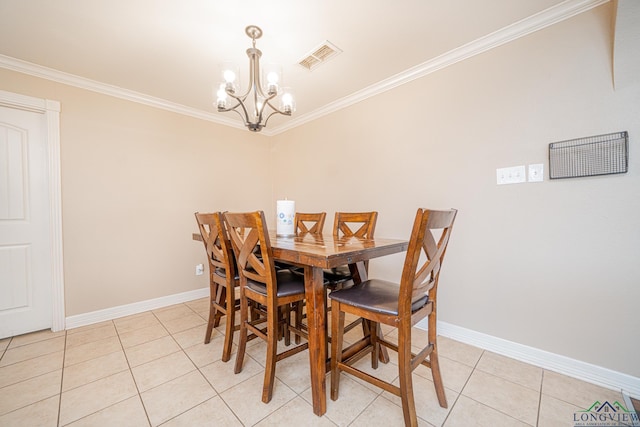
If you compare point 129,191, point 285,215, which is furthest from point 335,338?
point 129,191

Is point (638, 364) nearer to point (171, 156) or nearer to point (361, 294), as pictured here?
point (361, 294)

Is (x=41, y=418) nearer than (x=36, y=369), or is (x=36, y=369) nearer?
(x=41, y=418)

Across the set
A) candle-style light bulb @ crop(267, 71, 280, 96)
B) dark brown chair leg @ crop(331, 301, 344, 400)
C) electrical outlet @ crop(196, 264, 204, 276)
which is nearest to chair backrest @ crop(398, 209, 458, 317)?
dark brown chair leg @ crop(331, 301, 344, 400)

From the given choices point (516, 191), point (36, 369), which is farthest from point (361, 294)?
point (36, 369)

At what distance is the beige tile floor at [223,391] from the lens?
51.4 inches

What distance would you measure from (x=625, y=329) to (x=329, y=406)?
182 centimetres

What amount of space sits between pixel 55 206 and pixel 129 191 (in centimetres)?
59

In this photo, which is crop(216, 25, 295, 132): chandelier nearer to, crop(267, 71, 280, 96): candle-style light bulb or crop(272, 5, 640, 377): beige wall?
crop(267, 71, 280, 96): candle-style light bulb

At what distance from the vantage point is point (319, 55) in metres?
2.15

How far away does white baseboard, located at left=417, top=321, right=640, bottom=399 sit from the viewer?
1472 millimetres

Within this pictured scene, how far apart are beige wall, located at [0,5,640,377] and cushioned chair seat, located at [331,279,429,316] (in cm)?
103

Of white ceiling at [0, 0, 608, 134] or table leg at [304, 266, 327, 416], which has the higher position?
white ceiling at [0, 0, 608, 134]

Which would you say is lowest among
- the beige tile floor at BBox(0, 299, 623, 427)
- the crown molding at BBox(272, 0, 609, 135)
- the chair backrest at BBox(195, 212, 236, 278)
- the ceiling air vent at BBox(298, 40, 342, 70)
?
the beige tile floor at BBox(0, 299, 623, 427)

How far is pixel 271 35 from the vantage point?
6.20 feet
